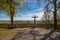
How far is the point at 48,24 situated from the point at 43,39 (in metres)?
12.2

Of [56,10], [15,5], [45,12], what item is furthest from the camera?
[15,5]

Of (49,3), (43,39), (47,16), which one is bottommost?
(43,39)

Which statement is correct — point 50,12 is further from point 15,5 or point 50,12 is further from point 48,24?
point 15,5

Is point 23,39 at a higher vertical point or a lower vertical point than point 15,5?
lower

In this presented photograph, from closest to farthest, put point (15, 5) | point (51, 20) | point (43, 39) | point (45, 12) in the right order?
1. point (43, 39)
2. point (45, 12)
3. point (51, 20)
4. point (15, 5)

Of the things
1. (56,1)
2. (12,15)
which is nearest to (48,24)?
(56,1)

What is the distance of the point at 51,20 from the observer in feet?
77.0

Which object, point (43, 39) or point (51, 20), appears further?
point (51, 20)

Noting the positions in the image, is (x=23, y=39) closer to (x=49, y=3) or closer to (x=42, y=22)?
(x=49, y=3)

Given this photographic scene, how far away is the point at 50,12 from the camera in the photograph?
850 inches

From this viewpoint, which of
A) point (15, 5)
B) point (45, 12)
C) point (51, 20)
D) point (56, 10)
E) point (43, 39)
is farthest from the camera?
point (15, 5)

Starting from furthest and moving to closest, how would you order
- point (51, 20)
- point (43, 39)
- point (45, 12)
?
point (51, 20) → point (45, 12) → point (43, 39)

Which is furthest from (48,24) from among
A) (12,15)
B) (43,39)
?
(43,39)

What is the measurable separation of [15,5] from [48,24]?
21.2ft
